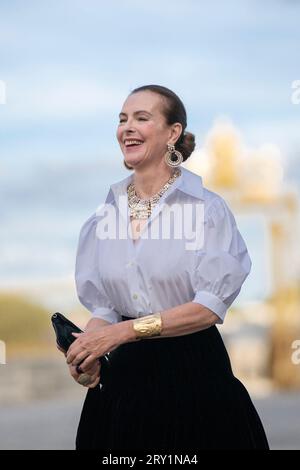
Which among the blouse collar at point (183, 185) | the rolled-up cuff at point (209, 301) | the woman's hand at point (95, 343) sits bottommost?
the woman's hand at point (95, 343)

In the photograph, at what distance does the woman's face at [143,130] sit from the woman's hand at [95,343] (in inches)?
17.5

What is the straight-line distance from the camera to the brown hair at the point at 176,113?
3.24m

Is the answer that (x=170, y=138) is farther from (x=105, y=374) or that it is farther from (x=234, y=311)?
(x=234, y=311)

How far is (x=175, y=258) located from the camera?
3156 millimetres

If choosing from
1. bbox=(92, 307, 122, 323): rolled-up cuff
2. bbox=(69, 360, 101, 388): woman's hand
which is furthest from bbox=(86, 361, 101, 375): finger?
bbox=(92, 307, 122, 323): rolled-up cuff

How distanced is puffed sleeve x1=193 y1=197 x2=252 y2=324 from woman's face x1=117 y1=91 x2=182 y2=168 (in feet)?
0.68

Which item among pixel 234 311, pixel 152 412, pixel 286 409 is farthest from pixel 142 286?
pixel 234 311

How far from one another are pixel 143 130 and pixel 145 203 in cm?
21

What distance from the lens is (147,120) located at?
322 cm

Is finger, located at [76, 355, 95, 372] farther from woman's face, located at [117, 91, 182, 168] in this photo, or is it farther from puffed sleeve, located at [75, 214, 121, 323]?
woman's face, located at [117, 91, 182, 168]

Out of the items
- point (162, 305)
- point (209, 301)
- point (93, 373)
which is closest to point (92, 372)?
point (93, 373)

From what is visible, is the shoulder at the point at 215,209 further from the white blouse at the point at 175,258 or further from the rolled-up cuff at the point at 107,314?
the rolled-up cuff at the point at 107,314

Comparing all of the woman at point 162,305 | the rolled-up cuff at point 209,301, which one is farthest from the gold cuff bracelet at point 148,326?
the rolled-up cuff at point 209,301
